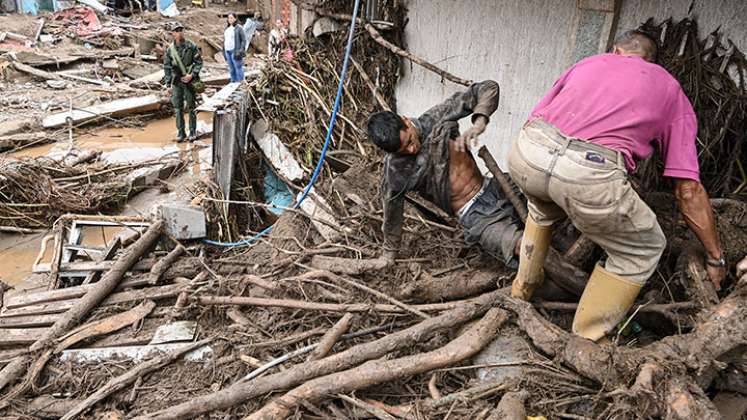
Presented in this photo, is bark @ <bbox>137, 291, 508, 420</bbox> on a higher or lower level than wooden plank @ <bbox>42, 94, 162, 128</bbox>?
higher

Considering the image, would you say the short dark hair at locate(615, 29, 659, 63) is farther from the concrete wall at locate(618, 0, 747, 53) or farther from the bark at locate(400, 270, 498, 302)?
the bark at locate(400, 270, 498, 302)

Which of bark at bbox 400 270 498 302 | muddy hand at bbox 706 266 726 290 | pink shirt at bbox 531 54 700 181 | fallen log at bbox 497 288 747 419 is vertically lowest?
bark at bbox 400 270 498 302

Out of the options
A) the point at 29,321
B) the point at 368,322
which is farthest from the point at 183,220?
the point at 368,322

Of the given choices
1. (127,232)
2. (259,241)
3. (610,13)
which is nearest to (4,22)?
(127,232)

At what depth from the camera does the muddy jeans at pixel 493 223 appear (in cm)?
346

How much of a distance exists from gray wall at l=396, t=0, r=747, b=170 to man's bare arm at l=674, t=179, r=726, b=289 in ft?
3.44

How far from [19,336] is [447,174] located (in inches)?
136

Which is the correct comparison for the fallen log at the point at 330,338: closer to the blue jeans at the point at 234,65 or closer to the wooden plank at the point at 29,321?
the wooden plank at the point at 29,321

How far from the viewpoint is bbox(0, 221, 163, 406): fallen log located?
140 inches

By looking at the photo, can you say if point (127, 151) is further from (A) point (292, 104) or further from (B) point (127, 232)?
(A) point (292, 104)

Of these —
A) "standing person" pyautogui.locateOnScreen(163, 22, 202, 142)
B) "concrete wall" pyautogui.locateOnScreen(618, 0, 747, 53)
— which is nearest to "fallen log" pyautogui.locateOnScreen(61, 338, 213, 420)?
"concrete wall" pyautogui.locateOnScreen(618, 0, 747, 53)

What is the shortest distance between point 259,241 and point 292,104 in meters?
2.23

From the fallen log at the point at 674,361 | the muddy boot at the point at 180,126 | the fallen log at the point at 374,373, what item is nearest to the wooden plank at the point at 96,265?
the fallen log at the point at 374,373

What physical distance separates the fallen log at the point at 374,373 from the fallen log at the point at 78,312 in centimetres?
185
